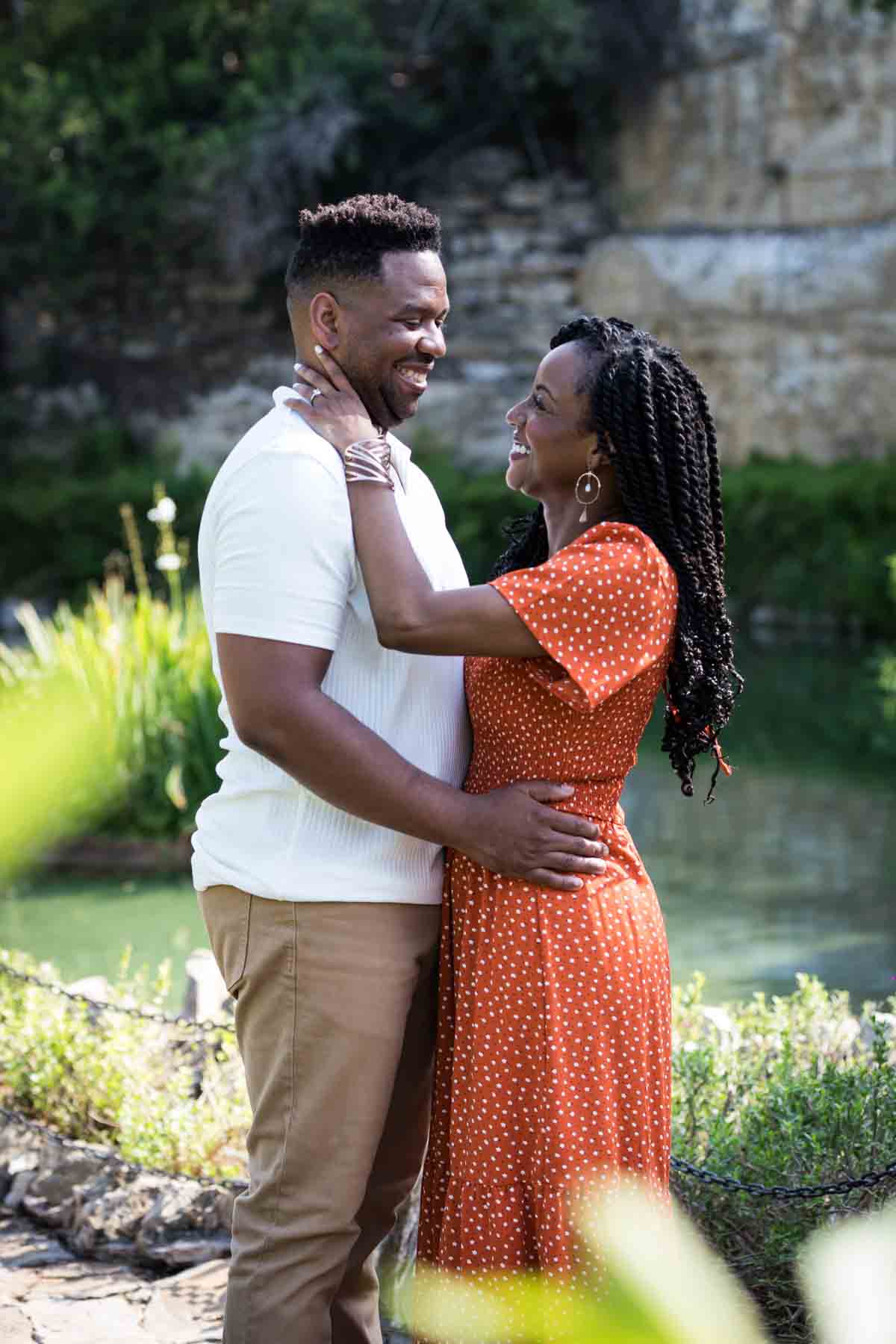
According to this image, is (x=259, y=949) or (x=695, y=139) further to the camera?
(x=695, y=139)

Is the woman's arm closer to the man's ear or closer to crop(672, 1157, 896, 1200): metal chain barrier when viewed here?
the man's ear

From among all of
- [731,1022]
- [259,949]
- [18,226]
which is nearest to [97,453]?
[18,226]

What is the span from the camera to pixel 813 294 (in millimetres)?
15484

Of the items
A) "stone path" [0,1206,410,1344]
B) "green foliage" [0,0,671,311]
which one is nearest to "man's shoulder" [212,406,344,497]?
"stone path" [0,1206,410,1344]

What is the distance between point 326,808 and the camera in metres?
2.36

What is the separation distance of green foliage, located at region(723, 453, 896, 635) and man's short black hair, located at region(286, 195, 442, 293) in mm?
11027

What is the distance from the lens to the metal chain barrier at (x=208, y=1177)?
279 centimetres

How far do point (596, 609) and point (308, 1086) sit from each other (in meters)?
0.81

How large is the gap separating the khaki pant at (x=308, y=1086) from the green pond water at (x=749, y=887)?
2.84 meters

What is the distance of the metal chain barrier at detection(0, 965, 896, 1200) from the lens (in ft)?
9.16

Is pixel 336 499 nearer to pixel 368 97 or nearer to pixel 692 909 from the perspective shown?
pixel 692 909

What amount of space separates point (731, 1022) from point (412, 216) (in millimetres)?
2247

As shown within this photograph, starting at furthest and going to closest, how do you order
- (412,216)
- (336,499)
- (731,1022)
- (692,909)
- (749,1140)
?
(692,909) < (731,1022) < (749,1140) < (412,216) < (336,499)

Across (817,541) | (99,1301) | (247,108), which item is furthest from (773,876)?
(247,108)
